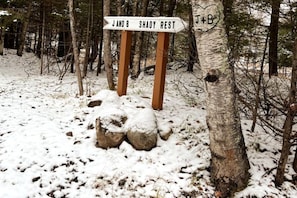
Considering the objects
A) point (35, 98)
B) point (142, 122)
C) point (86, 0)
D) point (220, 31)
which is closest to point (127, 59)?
point (142, 122)

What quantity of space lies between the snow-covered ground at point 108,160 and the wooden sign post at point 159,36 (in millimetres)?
514

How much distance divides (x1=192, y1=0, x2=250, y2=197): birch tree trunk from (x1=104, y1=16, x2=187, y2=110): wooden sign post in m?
1.83

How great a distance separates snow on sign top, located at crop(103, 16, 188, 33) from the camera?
19.5ft

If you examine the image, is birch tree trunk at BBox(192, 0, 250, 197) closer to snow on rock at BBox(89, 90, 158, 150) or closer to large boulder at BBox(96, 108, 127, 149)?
snow on rock at BBox(89, 90, 158, 150)

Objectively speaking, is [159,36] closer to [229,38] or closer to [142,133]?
[142,133]

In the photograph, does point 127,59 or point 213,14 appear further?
point 127,59

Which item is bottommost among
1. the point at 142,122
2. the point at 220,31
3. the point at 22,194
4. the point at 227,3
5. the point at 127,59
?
the point at 22,194

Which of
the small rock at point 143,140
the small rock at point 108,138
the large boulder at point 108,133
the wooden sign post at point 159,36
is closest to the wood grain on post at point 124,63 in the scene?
the wooden sign post at point 159,36

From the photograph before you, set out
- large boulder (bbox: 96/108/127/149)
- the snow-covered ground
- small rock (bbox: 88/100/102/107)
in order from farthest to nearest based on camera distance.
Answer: small rock (bbox: 88/100/102/107) < large boulder (bbox: 96/108/127/149) < the snow-covered ground

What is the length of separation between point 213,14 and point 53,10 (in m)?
13.9

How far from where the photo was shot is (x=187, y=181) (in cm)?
448

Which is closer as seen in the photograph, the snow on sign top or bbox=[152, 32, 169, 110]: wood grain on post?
the snow on sign top

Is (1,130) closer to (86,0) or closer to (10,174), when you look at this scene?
(10,174)

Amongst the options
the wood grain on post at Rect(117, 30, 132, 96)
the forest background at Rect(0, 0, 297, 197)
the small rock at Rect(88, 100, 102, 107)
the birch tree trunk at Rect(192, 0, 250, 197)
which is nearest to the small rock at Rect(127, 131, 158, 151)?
the birch tree trunk at Rect(192, 0, 250, 197)
